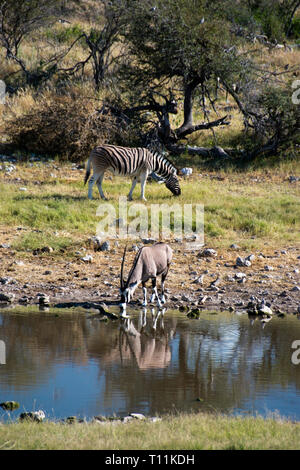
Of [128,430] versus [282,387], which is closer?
[128,430]

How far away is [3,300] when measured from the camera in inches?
376

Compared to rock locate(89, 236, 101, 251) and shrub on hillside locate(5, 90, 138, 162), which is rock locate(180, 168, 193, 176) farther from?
rock locate(89, 236, 101, 251)

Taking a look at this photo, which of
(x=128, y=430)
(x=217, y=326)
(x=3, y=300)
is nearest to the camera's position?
(x=128, y=430)

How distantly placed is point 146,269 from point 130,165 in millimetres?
6316

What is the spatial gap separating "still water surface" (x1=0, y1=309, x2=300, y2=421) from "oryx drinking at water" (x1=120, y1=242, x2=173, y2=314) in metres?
0.33

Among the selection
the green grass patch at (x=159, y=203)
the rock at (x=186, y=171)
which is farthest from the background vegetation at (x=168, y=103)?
the green grass patch at (x=159, y=203)

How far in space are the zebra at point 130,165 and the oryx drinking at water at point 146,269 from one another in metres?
5.12

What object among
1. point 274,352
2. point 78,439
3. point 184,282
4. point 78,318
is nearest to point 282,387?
point 274,352

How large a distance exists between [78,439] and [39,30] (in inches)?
1126

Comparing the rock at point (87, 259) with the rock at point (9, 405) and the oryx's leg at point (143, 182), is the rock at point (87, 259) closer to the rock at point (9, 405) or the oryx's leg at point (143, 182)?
the oryx's leg at point (143, 182)

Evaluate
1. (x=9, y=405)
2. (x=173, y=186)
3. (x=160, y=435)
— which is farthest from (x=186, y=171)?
(x=160, y=435)

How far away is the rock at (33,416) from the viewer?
17.6ft

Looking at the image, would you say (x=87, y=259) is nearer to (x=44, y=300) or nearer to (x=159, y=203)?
(x=44, y=300)
